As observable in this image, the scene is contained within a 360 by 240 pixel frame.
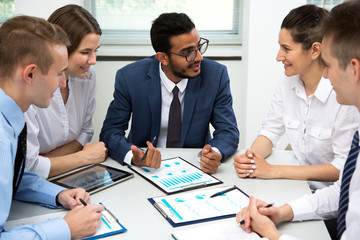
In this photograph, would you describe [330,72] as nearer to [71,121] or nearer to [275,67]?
[71,121]

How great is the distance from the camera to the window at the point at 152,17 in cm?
346

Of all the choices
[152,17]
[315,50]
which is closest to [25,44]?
[315,50]

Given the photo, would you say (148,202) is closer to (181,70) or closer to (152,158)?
(152,158)

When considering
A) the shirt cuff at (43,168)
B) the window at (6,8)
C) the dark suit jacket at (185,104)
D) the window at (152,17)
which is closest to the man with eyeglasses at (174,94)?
the dark suit jacket at (185,104)

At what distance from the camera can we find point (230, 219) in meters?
1.18

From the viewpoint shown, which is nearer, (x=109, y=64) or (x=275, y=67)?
(x=275, y=67)

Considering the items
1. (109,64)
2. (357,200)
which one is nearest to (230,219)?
(357,200)

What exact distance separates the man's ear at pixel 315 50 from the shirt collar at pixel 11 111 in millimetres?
1287

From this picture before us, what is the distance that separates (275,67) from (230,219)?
2218 millimetres

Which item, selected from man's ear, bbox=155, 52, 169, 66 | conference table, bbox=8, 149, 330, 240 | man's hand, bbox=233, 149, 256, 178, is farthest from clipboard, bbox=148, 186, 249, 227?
man's ear, bbox=155, 52, 169, 66

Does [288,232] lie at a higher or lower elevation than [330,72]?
lower

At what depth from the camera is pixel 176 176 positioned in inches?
59.4

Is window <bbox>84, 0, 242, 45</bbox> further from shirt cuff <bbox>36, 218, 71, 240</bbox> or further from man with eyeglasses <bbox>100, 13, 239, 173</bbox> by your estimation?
shirt cuff <bbox>36, 218, 71, 240</bbox>

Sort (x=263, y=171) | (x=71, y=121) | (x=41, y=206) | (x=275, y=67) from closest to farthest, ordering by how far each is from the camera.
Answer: (x=41, y=206)
(x=263, y=171)
(x=71, y=121)
(x=275, y=67)
